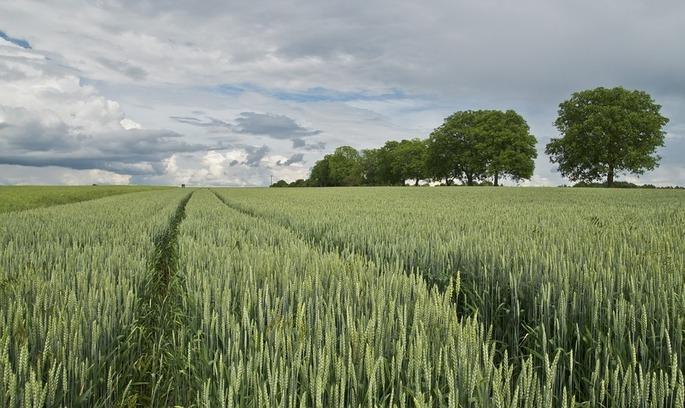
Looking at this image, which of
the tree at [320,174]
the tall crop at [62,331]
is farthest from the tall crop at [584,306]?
the tree at [320,174]

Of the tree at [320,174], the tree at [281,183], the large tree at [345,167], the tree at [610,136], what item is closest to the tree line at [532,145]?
the tree at [610,136]

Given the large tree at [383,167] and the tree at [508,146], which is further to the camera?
the large tree at [383,167]

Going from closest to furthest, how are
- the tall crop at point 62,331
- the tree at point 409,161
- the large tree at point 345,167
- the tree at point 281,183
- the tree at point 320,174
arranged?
the tall crop at point 62,331, the tree at point 409,161, the large tree at point 345,167, the tree at point 320,174, the tree at point 281,183

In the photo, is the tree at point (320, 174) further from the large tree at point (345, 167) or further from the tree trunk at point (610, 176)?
the tree trunk at point (610, 176)

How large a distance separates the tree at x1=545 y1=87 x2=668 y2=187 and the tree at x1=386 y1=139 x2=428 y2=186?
3314cm

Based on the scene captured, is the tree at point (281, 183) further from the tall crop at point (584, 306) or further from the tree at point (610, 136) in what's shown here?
the tall crop at point (584, 306)

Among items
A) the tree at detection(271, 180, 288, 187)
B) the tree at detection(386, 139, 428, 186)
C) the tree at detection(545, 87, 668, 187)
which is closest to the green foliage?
the tree at detection(271, 180, 288, 187)

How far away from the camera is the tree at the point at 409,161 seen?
8512 cm

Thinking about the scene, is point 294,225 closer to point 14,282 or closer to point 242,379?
point 14,282

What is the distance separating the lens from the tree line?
49.3 m

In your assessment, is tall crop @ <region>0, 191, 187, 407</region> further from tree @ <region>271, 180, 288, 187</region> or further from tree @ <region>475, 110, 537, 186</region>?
tree @ <region>271, 180, 288, 187</region>

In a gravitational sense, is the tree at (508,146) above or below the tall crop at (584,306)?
above

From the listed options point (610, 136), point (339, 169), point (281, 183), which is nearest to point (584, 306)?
point (610, 136)

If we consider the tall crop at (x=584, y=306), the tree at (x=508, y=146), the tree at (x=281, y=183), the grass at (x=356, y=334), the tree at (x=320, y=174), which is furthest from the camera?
the tree at (x=281, y=183)
